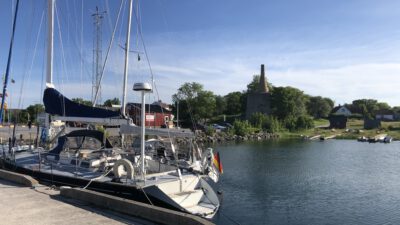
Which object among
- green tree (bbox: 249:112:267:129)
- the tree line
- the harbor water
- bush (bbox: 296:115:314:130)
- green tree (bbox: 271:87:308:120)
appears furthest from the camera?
green tree (bbox: 271:87:308:120)

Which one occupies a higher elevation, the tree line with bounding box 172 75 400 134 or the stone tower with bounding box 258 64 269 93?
the stone tower with bounding box 258 64 269 93

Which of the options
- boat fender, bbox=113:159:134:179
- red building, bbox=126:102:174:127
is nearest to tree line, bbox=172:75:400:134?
red building, bbox=126:102:174:127

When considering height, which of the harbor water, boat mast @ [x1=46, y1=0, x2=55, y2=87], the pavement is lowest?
the harbor water

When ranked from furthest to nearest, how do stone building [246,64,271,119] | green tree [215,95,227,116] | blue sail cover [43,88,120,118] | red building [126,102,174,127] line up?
green tree [215,95,227,116] → stone building [246,64,271,119] → red building [126,102,174,127] → blue sail cover [43,88,120,118]

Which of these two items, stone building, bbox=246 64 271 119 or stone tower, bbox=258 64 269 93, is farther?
stone tower, bbox=258 64 269 93

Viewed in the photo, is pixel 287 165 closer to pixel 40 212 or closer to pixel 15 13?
pixel 15 13

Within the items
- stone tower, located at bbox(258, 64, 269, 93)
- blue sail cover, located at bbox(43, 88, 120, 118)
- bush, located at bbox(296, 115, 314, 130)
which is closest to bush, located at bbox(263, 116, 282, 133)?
bush, located at bbox(296, 115, 314, 130)

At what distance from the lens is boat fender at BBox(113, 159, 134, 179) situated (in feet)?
52.5

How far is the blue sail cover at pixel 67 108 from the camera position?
20.1m

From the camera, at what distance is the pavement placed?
11000 millimetres

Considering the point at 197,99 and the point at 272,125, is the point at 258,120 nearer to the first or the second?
the point at 272,125

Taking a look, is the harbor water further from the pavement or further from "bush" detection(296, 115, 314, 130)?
"bush" detection(296, 115, 314, 130)

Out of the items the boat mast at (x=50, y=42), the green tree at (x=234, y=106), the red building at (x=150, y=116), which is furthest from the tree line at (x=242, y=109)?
the boat mast at (x=50, y=42)

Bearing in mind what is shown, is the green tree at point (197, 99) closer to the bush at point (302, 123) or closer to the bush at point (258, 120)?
the bush at point (258, 120)
